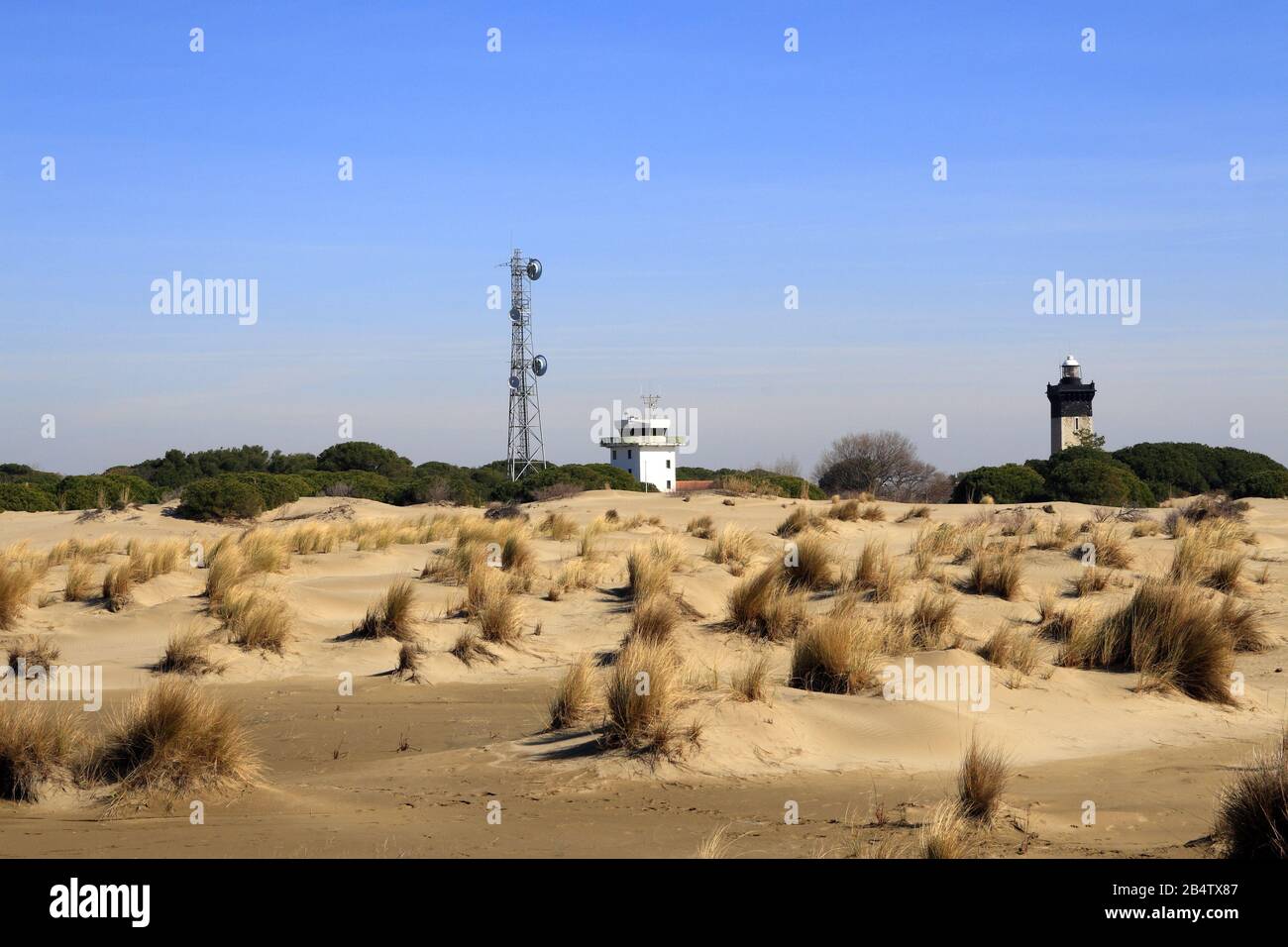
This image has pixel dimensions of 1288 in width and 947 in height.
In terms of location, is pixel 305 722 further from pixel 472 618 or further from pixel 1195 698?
pixel 1195 698

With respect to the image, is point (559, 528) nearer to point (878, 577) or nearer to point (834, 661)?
point (878, 577)

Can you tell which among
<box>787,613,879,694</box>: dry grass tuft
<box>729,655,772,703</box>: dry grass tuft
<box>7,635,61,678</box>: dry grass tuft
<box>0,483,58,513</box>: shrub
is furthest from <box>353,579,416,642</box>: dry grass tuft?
<box>0,483,58,513</box>: shrub

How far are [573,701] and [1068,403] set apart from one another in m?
73.3

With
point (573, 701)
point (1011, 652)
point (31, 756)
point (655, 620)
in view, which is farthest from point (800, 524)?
point (31, 756)

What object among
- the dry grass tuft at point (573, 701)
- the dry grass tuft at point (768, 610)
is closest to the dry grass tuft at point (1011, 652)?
the dry grass tuft at point (768, 610)

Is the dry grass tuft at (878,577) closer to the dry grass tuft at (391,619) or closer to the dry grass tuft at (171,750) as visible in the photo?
the dry grass tuft at (391,619)

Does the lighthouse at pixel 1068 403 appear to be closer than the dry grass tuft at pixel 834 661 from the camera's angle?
No

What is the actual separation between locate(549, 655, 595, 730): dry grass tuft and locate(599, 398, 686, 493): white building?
56.9 m

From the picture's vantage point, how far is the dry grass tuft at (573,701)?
392 inches

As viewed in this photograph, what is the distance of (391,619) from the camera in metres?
14.5

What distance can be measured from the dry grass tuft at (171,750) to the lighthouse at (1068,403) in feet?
241

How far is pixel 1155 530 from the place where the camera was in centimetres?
2262
